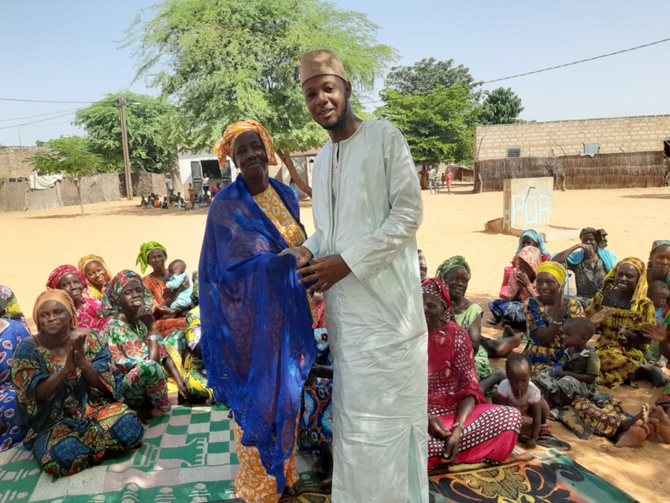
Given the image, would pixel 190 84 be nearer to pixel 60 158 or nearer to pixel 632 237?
pixel 60 158

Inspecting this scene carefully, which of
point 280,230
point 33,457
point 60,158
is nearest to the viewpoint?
point 280,230

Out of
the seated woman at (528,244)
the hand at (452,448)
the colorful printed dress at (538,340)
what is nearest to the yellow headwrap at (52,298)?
the hand at (452,448)

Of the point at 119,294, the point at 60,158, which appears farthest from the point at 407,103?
the point at 119,294

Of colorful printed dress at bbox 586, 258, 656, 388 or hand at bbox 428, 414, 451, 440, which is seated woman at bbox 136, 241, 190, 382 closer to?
hand at bbox 428, 414, 451, 440

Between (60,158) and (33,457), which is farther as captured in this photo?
(60,158)

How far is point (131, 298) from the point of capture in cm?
421

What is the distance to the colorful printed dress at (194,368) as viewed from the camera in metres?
4.31

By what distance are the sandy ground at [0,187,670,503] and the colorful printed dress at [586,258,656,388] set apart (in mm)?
159

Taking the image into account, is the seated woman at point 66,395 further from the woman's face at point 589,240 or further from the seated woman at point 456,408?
the woman's face at point 589,240

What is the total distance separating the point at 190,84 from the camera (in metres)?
21.1

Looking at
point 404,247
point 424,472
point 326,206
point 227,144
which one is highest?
point 227,144

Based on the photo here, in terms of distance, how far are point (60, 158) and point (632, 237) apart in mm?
25164

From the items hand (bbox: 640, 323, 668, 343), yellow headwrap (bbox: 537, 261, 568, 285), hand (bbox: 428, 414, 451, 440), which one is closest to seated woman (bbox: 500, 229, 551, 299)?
yellow headwrap (bbox: 537, 261, 568, 285)

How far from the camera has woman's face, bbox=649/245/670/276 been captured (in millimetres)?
5008
